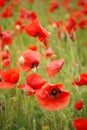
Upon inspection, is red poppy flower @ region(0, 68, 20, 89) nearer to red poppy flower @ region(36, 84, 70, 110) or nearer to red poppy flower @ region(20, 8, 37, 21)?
red poppy flower @ region(36, 84, 70, 110)

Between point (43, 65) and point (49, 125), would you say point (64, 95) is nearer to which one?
point (49, 125)

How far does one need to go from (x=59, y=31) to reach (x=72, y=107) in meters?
1.08

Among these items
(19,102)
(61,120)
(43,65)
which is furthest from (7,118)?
(43,65)

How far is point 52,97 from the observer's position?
177 cm

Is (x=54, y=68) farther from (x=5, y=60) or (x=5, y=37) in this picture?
(x=5, y=37)

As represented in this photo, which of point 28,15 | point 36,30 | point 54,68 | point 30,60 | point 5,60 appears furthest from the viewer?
point 28,15

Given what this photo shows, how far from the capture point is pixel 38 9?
17.7ft

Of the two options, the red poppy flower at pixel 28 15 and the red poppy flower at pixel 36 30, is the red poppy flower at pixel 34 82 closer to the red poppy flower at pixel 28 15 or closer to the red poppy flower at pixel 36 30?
the red poppy flower at pixel 36 30

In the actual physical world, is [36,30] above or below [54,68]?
above

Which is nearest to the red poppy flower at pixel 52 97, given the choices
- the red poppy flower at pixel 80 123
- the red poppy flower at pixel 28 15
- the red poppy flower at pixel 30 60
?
the red poppy flower at pixel 80 123

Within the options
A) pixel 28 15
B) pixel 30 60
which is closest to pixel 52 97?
pixel 30 60

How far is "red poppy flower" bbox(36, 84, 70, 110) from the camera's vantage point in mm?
1712

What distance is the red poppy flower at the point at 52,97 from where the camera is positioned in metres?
1.71

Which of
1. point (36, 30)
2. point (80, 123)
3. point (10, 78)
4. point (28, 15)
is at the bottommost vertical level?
point (80, 123)
